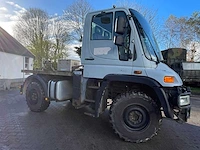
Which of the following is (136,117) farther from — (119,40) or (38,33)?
(38,33)

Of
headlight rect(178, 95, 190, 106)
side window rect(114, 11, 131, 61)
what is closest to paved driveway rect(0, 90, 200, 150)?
headlight rect(178, 95, 190, 106)

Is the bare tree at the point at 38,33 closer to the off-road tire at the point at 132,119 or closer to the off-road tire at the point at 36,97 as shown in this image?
the off-road tire at the point at 36,97

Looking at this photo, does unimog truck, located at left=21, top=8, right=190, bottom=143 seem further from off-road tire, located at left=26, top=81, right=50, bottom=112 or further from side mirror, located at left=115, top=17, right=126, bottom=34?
off-road tire, located at left=26, top=81, right=50, bottom=112

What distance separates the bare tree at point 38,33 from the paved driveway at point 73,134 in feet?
71.9

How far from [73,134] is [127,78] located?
1818 mm

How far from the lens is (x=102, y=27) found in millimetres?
3902

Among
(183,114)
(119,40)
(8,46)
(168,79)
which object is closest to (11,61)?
(8,46)

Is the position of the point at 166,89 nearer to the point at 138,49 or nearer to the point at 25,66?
the point at 138,49

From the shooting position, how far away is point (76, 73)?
4.22m

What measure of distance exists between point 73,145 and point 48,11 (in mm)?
27550

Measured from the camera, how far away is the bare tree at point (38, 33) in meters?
25.8

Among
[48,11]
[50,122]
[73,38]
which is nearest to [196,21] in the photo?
[73,38]

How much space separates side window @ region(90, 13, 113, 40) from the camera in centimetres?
379

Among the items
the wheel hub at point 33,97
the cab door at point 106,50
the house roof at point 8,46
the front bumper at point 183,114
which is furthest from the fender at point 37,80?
the house roof at point 8,46
